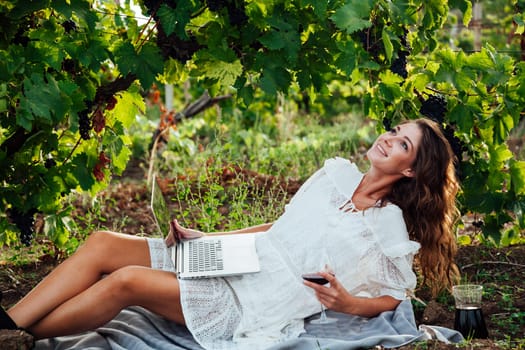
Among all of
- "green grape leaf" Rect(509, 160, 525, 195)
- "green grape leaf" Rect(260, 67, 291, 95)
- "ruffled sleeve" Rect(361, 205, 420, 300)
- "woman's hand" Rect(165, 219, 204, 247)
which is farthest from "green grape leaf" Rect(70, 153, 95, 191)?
"green grape leaf" Rect(509, 160, 525, 195)

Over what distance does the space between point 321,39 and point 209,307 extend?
121cm

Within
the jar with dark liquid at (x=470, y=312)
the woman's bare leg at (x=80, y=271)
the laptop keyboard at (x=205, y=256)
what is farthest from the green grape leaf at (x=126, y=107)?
the jar with dark liquid at (x=470, y=312)

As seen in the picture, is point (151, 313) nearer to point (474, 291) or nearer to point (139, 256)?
point (139, 256)

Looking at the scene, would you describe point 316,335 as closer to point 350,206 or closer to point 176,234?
point 350,206

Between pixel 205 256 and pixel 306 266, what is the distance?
0.40 metres

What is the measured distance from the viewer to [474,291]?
125 inches

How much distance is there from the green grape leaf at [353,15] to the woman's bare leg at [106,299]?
1.15 metres

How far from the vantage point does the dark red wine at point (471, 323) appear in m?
3.16

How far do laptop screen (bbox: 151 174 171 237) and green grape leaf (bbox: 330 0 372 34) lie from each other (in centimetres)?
91

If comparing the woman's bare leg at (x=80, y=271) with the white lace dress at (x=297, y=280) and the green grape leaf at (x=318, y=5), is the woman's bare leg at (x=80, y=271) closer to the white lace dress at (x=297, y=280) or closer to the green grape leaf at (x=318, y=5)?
the white lace dress at (x=297, y=280)

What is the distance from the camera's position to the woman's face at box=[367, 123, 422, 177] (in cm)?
325

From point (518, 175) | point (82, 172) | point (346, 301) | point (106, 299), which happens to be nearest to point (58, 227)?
point (82, 172)

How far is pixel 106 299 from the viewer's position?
10.1ft

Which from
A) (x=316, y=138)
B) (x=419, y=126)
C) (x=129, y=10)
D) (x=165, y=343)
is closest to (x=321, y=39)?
(x=419, y=126)
